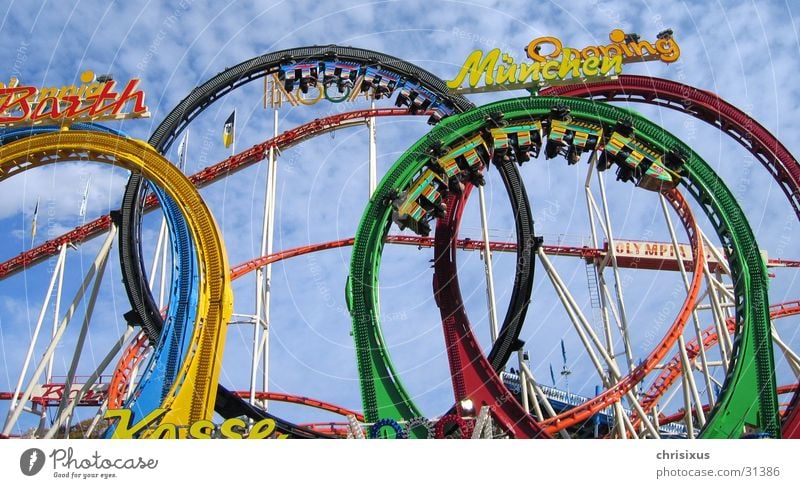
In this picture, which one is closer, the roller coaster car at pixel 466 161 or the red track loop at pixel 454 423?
the red track loop at pixel 454 423

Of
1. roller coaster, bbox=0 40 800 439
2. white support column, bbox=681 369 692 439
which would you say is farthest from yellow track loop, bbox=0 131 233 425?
white support column, bbox=681 369 692 439

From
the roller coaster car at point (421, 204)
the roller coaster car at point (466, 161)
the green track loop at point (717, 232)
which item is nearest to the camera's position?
the green track loop at point (717, 232)

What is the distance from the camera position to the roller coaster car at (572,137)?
15.3m

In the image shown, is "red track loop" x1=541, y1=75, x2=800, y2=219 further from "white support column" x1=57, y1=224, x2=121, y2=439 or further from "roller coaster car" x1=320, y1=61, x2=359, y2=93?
"white support column" x1=57, y1=224, x2=121, y2=439

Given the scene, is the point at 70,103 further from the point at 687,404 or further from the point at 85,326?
the point at 687,404

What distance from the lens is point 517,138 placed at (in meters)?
15.4

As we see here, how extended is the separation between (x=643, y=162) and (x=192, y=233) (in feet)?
26.9

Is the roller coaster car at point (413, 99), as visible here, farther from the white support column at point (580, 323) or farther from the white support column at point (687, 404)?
the white support column at point (687, 404)

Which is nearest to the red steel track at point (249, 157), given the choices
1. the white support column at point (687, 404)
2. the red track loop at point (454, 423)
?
the white support column at point (687, 404)

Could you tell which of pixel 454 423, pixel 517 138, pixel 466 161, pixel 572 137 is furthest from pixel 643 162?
pixel 454 423

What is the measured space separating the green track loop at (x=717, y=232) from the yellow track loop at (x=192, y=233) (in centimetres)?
233

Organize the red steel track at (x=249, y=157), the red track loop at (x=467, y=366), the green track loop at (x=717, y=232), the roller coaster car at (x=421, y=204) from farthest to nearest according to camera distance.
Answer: the red steel track at (x=249, y=157), the roller coaster car at (x=421, y=204), the red track loop at (x=467, y=366), the green track loop at (x=717, y=232)
